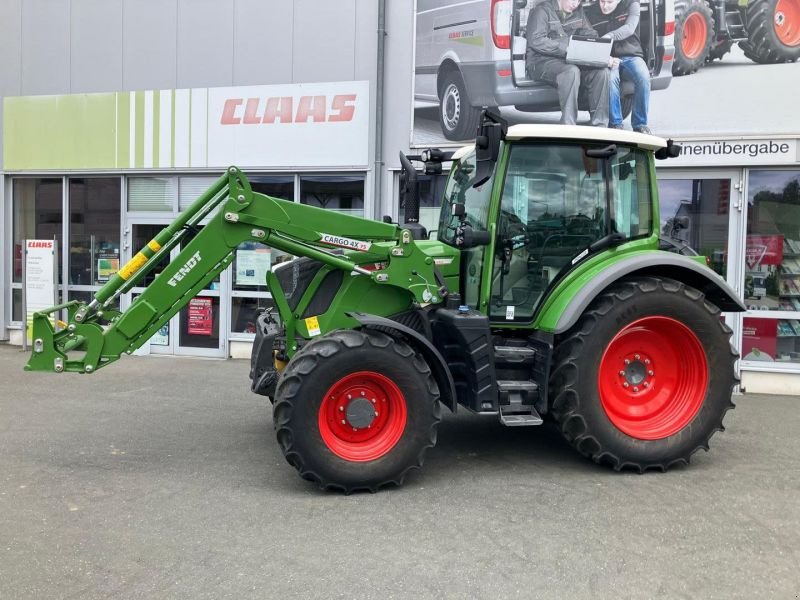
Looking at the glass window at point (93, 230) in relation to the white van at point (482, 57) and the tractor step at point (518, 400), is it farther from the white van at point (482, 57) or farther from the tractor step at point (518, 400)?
the tractor step at point (518, 400)

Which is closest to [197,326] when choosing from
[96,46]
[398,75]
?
[96,46]

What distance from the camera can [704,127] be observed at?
8547 mm

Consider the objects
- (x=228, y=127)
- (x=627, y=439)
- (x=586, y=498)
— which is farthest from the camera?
(x=228, y=127)

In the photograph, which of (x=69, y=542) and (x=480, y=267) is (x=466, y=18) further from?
(x=69, y=542)

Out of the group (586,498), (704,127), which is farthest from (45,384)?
(704,127)

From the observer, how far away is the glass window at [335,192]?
32.5 ft

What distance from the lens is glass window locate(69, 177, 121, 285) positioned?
11.0m

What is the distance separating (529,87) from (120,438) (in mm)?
6410

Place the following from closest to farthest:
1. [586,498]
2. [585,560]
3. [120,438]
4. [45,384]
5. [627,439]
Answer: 1. [585,560]
2. [586,498]
3. [627,439]
4. [120,438]
5. [45,384]

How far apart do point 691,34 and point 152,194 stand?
7.75m

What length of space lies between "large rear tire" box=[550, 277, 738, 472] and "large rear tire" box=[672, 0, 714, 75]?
4.65 metres

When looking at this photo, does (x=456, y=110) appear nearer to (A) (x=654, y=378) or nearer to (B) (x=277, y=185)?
(B) (x=277, y=185)

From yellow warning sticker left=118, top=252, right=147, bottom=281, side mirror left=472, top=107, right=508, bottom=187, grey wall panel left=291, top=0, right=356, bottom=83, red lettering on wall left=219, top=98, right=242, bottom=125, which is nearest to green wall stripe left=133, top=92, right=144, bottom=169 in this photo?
red lettering on wall left=219, top=98, right=242, bottom=125

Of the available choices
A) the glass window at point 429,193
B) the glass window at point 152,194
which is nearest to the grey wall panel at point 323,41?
the glass window at point 429,193
